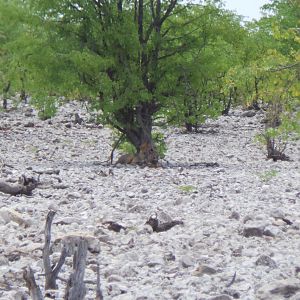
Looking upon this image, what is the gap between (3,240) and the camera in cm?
739

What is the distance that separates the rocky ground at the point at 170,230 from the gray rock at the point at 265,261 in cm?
1

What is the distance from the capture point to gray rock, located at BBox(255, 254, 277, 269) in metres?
6.55

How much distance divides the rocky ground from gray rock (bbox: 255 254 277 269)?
1cm

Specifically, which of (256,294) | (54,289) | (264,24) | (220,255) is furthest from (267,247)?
(264,24)

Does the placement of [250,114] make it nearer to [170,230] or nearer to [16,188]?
[16,188]

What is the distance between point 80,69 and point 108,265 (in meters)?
10.7

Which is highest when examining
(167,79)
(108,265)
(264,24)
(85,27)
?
(264,24)

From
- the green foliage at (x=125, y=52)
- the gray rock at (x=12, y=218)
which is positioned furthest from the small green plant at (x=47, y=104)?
the gray rock at (x=12, y=218)

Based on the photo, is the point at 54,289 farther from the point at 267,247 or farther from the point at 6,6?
the point at 6,6

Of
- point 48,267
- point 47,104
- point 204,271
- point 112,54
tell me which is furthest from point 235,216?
point 47,104

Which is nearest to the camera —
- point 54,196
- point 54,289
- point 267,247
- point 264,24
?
point 54,289

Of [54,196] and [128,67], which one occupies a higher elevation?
[128,67]

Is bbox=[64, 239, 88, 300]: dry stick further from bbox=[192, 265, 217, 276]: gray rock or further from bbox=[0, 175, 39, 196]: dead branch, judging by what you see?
bbox=[0, 175, 39, 196]: dead branch

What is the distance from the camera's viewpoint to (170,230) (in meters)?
8.25
